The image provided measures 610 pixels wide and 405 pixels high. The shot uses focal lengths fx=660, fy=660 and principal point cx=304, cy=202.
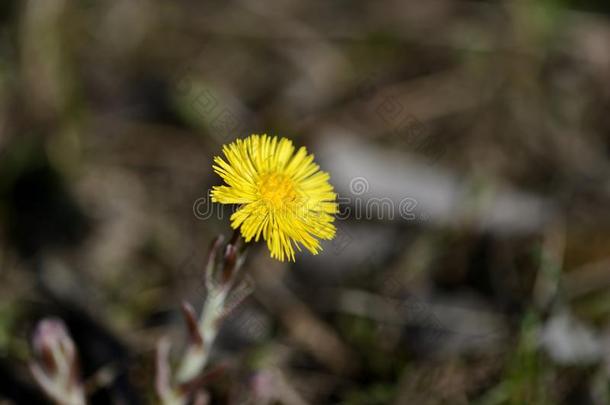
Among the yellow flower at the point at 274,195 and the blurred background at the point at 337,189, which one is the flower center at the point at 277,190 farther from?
the blurred background at the point at 337,189

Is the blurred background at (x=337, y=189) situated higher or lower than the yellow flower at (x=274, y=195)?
higher

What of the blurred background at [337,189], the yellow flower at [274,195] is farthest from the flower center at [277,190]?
the blurred background at [337,189]

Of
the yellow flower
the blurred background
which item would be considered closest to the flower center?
the yellow flower

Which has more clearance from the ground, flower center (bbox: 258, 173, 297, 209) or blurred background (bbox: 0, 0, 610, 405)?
blurred background (bbox: 0, 0, 610, 405)

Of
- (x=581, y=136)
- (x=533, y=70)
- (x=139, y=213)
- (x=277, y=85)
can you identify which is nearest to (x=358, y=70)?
(x=277, y=85)

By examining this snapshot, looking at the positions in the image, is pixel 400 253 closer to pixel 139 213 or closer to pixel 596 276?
pixel 596 276

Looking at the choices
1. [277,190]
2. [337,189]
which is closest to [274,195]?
[277,190]

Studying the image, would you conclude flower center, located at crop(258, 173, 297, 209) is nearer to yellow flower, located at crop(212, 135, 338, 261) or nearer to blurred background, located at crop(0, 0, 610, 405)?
yellow flower, located at crop(212, 135, 338, 261)
